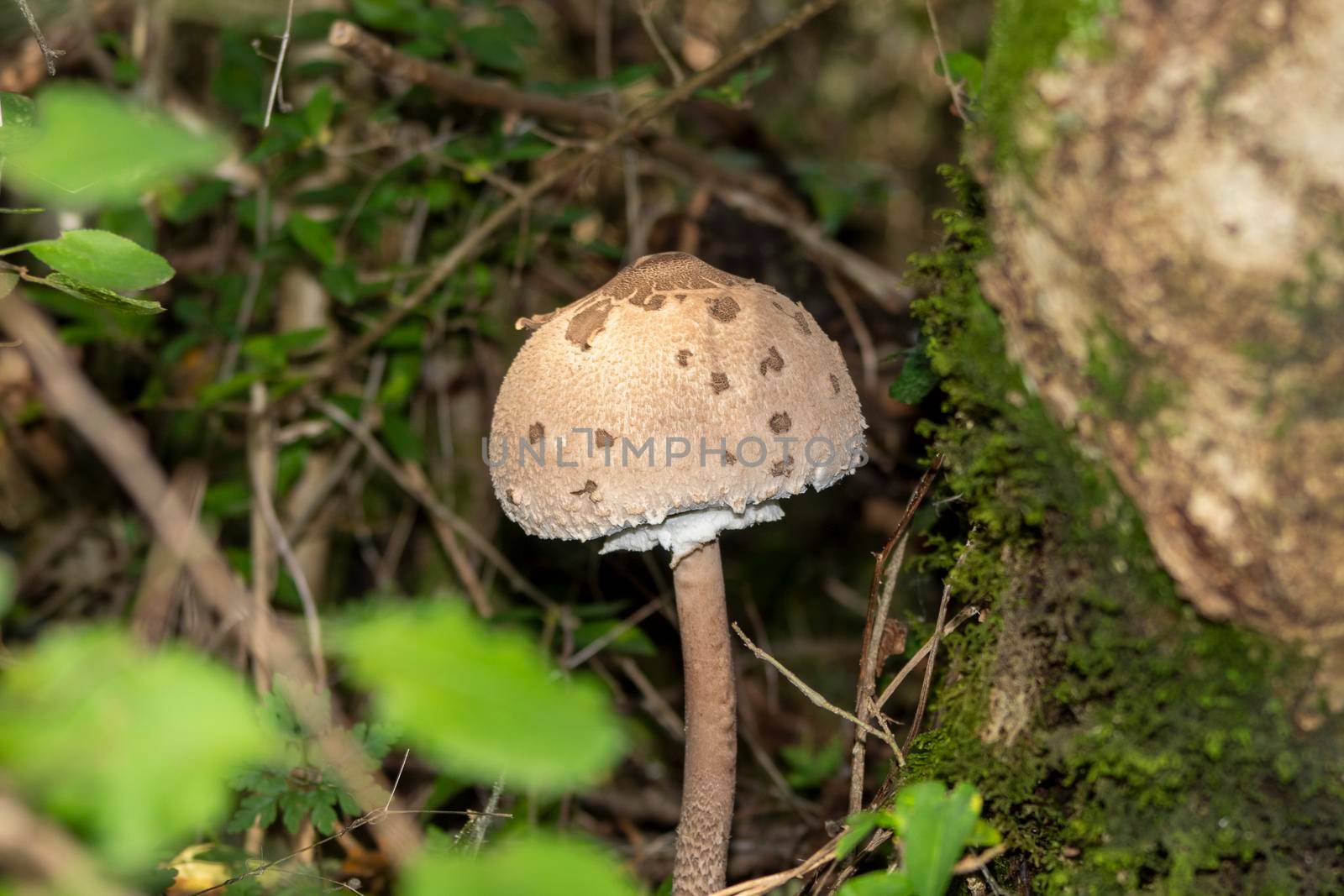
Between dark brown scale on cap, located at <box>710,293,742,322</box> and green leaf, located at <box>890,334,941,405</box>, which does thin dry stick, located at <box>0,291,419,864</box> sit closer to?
dark brown scale on cap, located at <box>710,293,742,322</box>


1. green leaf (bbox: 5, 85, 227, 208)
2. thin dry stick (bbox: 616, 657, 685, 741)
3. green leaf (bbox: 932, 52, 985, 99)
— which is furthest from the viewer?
thin dry stick (bbox: 616, 657, 685, 741)

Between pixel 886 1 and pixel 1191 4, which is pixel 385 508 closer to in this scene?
pixel 1191 4

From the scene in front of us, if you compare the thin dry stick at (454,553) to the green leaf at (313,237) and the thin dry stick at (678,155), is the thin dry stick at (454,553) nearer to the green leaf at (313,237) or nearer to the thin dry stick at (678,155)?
the green leaf at (313,237)

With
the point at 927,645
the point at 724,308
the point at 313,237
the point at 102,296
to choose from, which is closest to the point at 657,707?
the point at 927,645

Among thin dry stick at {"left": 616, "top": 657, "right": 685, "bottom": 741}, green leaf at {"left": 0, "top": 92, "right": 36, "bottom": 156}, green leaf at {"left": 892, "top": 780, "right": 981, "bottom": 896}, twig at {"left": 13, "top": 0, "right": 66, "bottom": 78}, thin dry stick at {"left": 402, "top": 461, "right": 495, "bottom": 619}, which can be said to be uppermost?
twig at {"left": 13, "top": 0, "right": 66, "bottom": 78}

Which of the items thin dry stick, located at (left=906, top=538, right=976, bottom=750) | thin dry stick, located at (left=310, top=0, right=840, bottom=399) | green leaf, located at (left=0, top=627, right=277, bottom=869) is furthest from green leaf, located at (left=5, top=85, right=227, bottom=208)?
thin dry stick, located at (left=310, top=0, right=840, bottom=399)

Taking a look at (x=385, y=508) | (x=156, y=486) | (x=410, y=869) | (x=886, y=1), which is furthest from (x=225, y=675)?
(x=886, y=1)
